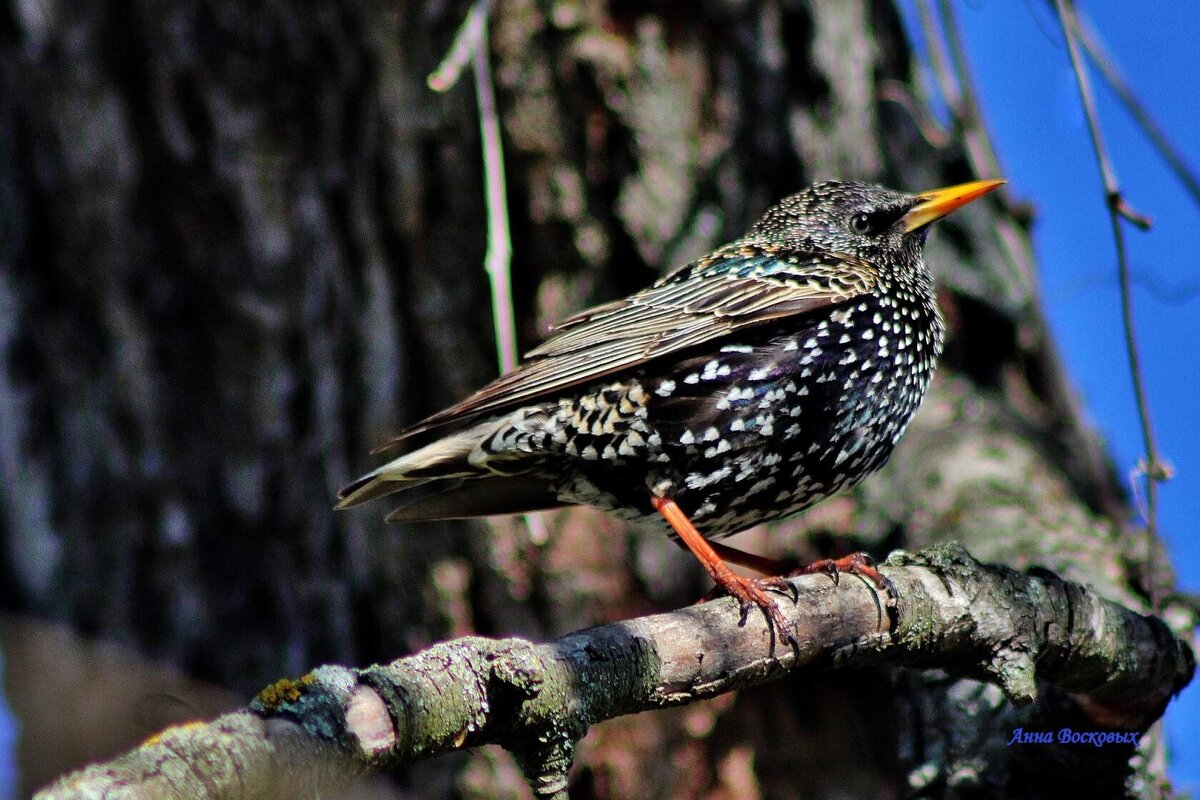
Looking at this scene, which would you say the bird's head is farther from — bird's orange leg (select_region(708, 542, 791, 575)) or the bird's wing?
bird's orange leg (select_region(708, 542, 791, 575))

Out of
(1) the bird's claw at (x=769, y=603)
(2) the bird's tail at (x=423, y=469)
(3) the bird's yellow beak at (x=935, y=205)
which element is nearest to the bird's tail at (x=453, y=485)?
(2) the bird's tail at (x=423, y=469)

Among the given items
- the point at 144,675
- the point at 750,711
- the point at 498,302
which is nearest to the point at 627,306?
Result: the point at 498,302

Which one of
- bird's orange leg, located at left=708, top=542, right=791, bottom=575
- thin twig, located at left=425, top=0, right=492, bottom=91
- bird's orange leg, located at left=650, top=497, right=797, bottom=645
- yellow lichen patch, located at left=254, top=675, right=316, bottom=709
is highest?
thin twig, located at left=425, top=0, right=492, bottom=91

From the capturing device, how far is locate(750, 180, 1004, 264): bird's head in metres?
4.11

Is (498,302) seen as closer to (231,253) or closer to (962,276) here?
(231,253)

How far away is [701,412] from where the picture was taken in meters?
3.53

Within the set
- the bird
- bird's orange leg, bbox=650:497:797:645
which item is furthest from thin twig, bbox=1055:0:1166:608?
bird's orange leg, bbox=650:497:797:645

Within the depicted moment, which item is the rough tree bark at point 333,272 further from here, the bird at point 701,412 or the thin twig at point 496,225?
the bird at point 701,412

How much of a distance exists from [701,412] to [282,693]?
1930mm

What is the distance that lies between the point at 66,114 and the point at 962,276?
3503 mm

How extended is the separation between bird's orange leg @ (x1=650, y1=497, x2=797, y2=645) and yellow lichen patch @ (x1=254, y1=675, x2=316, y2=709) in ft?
3.63

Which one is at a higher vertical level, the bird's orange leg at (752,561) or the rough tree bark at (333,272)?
the rough tree bark at (333,272)

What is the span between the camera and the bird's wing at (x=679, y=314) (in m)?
→ 3.58

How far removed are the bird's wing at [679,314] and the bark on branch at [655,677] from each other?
933mm
